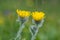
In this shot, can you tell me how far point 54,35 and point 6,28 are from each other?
51cm

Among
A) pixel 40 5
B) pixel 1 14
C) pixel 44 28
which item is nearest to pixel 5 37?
pixel 44 28

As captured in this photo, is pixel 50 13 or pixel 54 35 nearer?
pixel 54 35

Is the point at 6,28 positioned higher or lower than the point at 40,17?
lower

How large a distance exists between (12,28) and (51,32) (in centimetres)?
46

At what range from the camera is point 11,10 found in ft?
12.8

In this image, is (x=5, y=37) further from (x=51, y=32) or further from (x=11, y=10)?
(x=11, y=10)

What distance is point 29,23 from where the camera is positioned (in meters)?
3.35

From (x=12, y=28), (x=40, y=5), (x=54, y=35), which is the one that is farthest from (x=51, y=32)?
(x=40, y=5)

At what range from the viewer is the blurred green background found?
9.80ft

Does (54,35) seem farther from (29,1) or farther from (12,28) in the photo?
(29,1)

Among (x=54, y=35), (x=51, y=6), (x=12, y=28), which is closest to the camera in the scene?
(x=12, y=28)

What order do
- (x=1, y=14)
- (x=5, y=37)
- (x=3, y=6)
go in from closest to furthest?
(x=5, y=37)
(x=1, y=14)
(x=3, y=6)

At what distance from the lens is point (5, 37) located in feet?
9.41

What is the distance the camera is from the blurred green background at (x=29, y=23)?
118 inches
